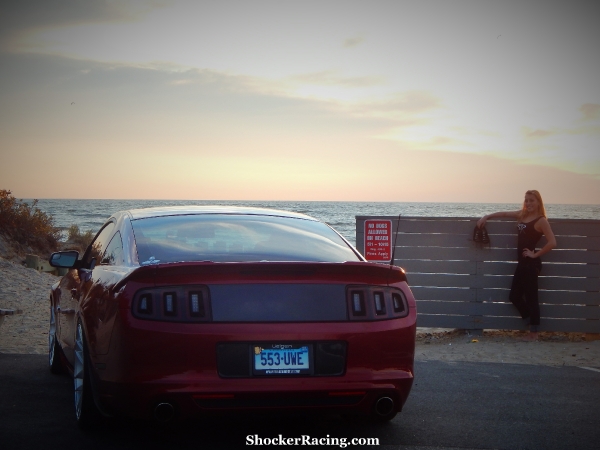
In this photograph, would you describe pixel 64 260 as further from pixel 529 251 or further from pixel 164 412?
pixel 529 251

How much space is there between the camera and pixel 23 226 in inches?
909

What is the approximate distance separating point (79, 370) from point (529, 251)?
6656 millimetres

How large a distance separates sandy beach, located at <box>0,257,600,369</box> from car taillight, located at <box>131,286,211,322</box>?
4.92 meters

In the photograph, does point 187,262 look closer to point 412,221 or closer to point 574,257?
point 412,221

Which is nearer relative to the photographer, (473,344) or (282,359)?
(282,359)

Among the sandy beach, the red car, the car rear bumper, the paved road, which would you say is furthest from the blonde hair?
the car rear bumper

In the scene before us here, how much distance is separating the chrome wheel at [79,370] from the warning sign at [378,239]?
18.8ft

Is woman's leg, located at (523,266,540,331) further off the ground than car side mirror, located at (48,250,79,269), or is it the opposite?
car side mirror, located at (48,250,79,269)

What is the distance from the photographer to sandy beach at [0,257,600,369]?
898 centimetres

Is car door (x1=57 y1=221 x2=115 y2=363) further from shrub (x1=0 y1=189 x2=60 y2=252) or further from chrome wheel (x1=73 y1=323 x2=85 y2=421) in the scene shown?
shrub (x1=0 y1=189 x2=60 y2=252)

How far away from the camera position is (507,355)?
9.30 meters

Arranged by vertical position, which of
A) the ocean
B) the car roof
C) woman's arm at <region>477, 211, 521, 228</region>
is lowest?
the ocean

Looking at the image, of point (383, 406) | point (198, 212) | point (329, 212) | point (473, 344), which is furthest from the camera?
point (329, 212)

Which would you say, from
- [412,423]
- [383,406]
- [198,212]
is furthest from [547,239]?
[383,406]
